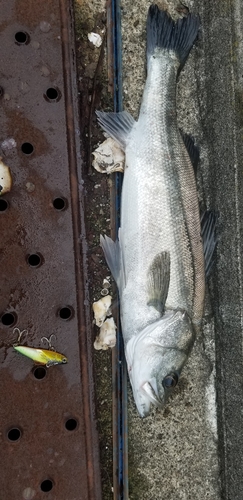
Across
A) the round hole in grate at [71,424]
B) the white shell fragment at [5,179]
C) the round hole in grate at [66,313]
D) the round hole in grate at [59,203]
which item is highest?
the white shell fragment at [5,179]

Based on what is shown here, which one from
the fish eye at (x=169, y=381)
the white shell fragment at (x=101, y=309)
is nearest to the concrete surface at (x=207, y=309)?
the white shell fragment at (x=101, y=309)

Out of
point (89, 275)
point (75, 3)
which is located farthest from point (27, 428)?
point (75, 3)

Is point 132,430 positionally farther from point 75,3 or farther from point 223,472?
point 75,3

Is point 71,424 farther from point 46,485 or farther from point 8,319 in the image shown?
point 8,319

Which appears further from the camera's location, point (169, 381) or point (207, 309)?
point (207, 309)

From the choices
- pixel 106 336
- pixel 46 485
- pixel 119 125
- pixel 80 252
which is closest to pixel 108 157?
pixel 119 125

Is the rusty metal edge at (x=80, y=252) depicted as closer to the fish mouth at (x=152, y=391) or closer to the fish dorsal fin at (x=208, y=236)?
the fish mouth at (x=152, y=391)
